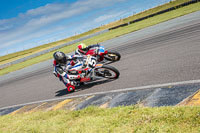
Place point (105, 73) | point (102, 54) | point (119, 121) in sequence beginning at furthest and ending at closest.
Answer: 1. point (102, 54)
2. point (105, 73)
3. point (119, 121)

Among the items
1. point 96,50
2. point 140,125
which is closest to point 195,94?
point 140,125

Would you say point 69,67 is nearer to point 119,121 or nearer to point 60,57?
point 60,57

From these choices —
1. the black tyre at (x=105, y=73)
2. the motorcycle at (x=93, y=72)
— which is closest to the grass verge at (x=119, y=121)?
the motorcycle at (x=93, y=72)

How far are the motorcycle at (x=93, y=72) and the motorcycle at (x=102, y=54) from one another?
2392 mm

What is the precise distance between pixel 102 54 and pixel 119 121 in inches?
255

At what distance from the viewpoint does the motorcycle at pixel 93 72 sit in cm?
734

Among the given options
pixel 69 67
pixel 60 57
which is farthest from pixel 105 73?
pixel 60 57

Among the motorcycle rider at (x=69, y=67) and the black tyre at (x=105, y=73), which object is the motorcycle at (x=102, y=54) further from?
the black tyre at (x=105, y=73)

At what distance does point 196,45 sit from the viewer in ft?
27.5

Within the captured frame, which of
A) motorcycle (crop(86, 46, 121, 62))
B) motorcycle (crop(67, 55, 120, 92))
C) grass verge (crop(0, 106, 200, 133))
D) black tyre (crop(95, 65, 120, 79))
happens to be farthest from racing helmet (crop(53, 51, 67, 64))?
motorcycle (crop(86, 46, 121, 62))

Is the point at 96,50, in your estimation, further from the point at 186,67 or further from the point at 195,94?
the point at 195,94

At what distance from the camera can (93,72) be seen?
756cm

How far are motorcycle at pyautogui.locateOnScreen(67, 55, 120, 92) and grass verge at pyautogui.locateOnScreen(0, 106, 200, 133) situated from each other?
230 cm

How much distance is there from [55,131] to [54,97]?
3.67 meters
